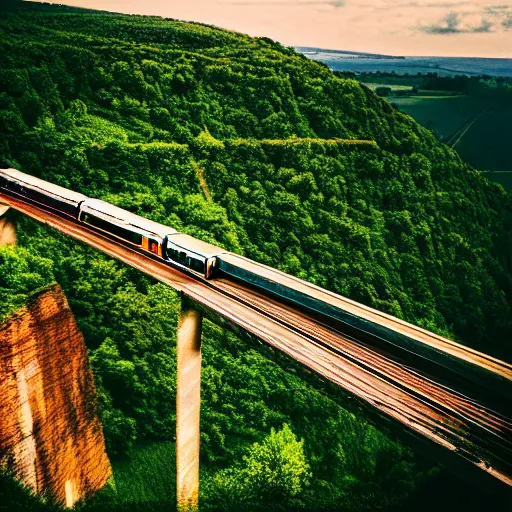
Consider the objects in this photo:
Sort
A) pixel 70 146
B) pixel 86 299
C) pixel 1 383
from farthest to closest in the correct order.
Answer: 1. pixel 70 146
2. pixel 86 299
3. pixel 1 383

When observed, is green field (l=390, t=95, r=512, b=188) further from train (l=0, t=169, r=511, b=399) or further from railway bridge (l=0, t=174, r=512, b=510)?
railway bridge (l=0, t=174, r=512, b=510)

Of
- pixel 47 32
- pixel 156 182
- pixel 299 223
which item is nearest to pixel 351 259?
pixel 299 223

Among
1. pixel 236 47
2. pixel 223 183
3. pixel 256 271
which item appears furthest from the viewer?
pixel 236 47

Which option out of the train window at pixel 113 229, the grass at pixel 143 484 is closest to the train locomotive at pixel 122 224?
the train window at pixel 113 229

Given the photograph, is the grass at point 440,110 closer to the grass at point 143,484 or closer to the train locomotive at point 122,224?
the grass at point 143,484

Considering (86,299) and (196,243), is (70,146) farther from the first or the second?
(196,243)

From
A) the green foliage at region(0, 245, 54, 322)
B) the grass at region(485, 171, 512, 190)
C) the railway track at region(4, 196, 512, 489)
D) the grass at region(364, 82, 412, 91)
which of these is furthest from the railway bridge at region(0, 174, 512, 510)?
the grass at region(485, 171, 512, 190)

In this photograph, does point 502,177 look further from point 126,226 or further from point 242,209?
point 126,226
